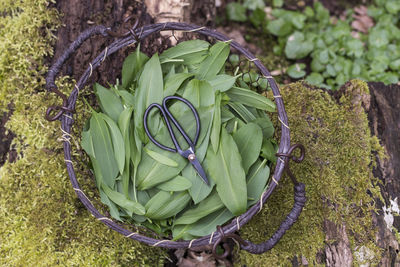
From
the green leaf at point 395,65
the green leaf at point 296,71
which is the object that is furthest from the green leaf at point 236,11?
the green leaf at point 395,65

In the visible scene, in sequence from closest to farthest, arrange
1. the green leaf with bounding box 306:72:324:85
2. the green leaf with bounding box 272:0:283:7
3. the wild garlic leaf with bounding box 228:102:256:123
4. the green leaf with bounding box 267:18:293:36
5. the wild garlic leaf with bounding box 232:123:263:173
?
the wild garlic leaf with bounding box 232:123:263:173
the wild garlic leaf with bounding box 228:102:256:123
the green leaf with bounding box 306:72:324:85
the green leaf with bounding box 267:18:293:36
the green leaf with bounding box 272:0:283:7

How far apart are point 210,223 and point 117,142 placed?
0.46m

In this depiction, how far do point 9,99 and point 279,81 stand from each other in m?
1.50

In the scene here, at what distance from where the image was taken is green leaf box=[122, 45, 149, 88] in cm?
150

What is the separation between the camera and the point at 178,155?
1366 mm

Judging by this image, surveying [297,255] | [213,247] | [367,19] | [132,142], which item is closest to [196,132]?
[132,142]

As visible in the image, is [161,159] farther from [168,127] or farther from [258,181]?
[258,181]

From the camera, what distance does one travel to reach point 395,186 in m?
1.56

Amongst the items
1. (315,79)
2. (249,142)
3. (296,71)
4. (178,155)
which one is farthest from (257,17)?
(178,155)

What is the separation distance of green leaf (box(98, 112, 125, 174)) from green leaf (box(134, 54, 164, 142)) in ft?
0.25

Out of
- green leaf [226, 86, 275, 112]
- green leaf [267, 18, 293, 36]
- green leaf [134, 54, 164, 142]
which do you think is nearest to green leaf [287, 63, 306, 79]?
green leaf [267, 18, 293, 36]

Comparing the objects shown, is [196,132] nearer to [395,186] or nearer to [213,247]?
[213,247]

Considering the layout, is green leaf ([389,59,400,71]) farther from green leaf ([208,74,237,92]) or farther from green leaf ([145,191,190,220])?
green leaf ([145,191,190,220])

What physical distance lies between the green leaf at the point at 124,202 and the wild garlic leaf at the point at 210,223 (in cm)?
19
